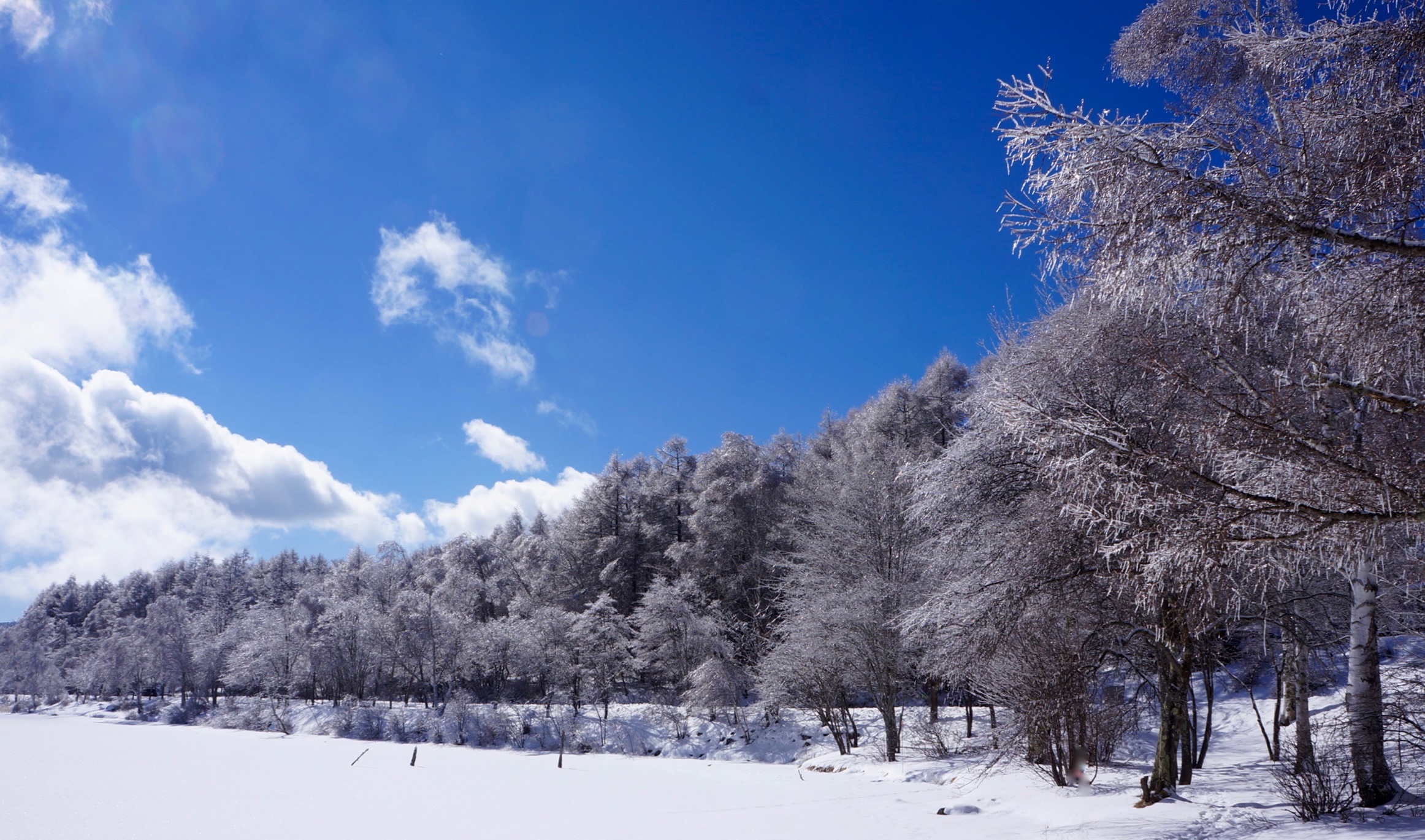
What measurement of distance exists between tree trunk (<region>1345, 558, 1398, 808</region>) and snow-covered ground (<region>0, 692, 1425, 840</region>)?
2.18 feet

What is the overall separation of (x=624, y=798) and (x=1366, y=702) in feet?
52.7

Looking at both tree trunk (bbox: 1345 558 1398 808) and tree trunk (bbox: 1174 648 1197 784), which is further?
tree trunk (bbox: 1174 648 1197 784)

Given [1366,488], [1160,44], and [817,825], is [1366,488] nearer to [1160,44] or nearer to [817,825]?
[1160,44]

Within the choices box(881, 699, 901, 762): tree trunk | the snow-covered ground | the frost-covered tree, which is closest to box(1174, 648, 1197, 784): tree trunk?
the snow-covered ground

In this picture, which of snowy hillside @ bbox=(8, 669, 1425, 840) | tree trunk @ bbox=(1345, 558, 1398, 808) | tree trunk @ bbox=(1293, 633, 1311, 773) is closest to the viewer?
tree trunk @ bbox=(1345, 558, 1398, 808)

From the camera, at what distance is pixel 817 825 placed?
12922 mm

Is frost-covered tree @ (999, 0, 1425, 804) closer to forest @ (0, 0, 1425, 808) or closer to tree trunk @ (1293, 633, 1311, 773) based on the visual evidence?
forest @ (0, 0, 1425, 808)

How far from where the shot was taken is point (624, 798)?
18.7m

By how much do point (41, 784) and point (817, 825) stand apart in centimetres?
2729

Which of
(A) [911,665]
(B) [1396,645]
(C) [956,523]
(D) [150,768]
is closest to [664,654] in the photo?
(A) [911,665]

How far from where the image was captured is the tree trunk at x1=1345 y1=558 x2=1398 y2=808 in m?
7.94

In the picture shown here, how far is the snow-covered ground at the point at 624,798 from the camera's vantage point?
10.2 meters

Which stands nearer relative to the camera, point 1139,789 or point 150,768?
point 1139,789

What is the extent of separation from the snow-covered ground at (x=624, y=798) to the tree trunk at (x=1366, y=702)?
2.18 feet
